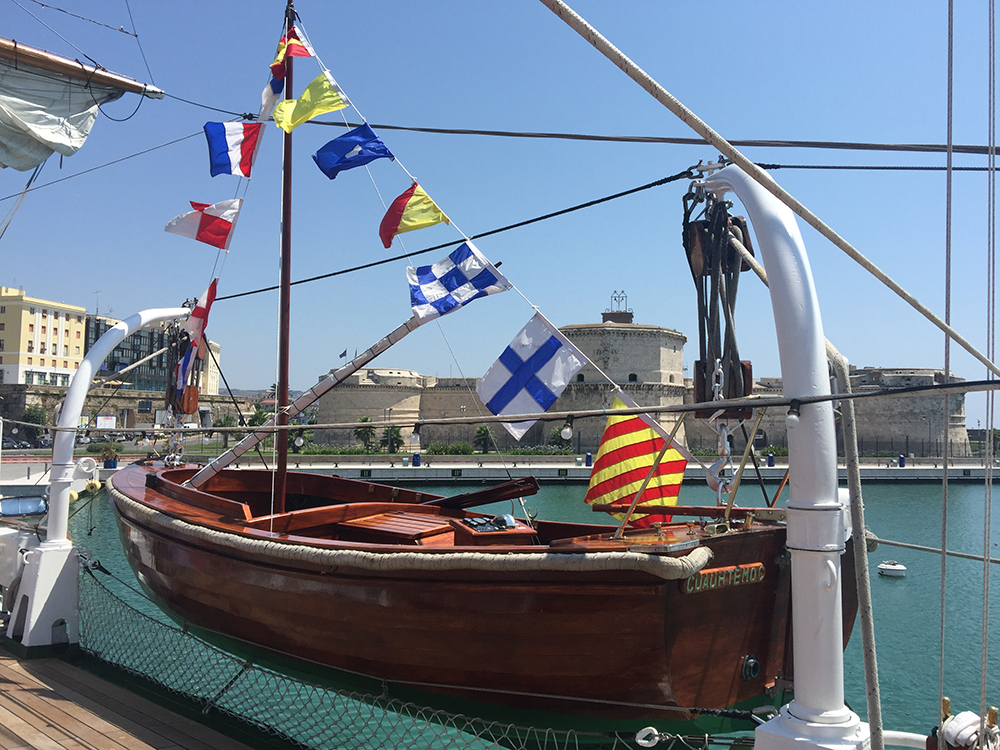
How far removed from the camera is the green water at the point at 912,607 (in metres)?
7.39

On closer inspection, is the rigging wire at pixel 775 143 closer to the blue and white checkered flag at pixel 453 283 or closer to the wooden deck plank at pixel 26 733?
the blue and white checkered flag at pixel 453 283

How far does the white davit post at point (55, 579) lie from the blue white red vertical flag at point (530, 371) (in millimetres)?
3298

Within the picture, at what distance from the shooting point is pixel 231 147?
6754 millimetres

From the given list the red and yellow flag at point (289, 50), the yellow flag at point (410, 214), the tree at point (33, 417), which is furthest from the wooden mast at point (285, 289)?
the tree at point (33, 417)

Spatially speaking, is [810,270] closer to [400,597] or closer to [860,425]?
[400,597]

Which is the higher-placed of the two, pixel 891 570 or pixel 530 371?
pixel 530 371

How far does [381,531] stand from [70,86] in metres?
6.70

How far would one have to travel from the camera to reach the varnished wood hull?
3988mm

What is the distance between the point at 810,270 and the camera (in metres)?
2.99

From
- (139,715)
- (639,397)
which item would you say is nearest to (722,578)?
(139,715)

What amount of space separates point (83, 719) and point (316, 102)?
4604 millimetres

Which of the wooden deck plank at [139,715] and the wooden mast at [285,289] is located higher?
the wooden mast at [285,289]

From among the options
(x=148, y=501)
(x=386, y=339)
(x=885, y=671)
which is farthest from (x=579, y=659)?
(x=885, y=671)

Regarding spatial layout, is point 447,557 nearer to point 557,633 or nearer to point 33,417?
point 557,633
